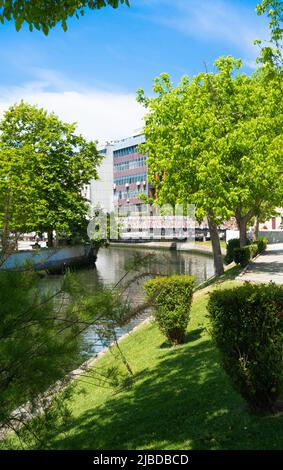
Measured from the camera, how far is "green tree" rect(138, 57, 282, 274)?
26.8 meters

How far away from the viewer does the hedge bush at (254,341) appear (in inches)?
266

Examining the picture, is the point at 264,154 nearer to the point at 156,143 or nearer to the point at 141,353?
the point at 156,143

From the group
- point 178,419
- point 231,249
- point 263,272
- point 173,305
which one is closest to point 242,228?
point 231,249

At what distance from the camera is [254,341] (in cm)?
677

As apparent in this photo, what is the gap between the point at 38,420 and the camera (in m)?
5.10

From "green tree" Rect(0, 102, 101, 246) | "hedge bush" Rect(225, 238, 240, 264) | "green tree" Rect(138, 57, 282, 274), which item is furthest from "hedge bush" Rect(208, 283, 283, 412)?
"green tree" Rect(0, 102, 101, 246)

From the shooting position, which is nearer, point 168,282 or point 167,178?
point 168,282

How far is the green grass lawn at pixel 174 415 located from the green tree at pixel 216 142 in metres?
15.9

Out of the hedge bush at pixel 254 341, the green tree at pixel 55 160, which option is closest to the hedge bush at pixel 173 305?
the hedge bush at pixel 254 341

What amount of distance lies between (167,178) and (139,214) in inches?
2727

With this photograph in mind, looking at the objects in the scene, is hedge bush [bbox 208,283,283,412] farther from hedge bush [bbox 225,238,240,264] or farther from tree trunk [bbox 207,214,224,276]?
hedge bush [bbox 225,238,240,264]

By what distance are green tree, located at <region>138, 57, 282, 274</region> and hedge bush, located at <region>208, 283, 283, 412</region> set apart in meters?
19.5

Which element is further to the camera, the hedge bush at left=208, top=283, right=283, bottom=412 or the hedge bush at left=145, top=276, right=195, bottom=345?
the hedge bush at left=145, top=276, right=195, bottom=345

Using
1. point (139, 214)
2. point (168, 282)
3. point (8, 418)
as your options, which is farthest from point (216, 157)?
point (139, 214)
